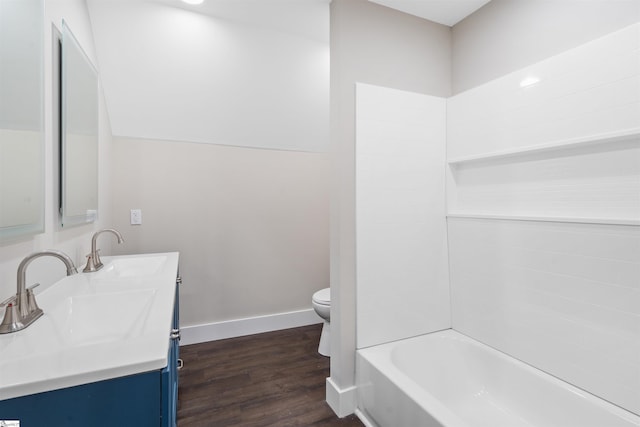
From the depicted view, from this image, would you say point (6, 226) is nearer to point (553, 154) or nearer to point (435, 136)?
point (435, 136)

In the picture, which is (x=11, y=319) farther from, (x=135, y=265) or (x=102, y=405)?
(x=135, y=265)

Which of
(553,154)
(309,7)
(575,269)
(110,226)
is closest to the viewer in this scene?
(575,269)

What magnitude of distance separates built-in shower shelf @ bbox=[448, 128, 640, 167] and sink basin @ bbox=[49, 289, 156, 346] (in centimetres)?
185

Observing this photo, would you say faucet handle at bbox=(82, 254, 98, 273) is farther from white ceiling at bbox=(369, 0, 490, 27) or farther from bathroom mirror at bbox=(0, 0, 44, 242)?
white ceiling at bbox=(369, 0, 490, 27)

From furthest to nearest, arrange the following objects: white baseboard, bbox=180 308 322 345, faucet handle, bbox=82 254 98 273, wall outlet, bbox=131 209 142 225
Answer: white baseboard, bbox=180 308 322 345, wall outlet, bbox=131 209 142 225, faucet handle, bbox=82 254 98 273

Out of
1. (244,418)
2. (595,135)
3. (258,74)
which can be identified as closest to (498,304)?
(595,135)

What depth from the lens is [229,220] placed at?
265cm

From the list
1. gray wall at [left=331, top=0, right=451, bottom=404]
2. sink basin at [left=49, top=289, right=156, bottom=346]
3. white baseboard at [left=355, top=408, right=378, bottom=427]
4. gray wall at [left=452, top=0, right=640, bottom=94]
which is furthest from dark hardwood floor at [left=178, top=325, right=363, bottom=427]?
gray wall at [left=452, top=0, right=640, bottom=94]

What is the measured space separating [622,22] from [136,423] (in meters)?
2.25

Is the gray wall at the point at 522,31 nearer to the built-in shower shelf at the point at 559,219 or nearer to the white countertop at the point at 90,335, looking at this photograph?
the built-in shower shelf at the point at 559,219

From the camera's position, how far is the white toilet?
2238 millimetres

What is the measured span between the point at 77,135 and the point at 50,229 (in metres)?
0.53

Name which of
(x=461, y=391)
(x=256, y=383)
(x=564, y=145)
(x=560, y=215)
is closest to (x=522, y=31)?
(x=564, y=145)

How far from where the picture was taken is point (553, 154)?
149 cm
